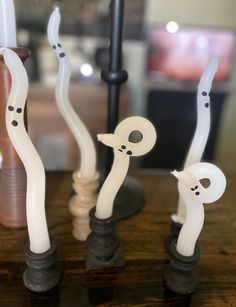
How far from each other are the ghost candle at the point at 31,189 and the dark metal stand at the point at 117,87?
4.3 inches

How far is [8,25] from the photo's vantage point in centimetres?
43

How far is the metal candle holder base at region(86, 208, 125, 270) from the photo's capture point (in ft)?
1.39

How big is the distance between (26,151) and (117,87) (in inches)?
8.6

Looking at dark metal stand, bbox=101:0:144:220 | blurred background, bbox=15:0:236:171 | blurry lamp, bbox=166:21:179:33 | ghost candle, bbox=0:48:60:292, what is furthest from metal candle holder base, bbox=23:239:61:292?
blurry lamp, bbox=166:21:179:33

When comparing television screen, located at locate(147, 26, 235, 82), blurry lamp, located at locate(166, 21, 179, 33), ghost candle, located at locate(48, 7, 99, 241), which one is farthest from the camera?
television screen, located at locate(147, 26, 235, 82)

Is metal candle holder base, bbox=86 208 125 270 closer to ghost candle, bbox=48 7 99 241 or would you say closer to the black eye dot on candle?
ghost candle, bbox=48 7 99 241

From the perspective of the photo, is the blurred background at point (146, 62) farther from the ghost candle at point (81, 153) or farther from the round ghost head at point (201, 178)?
the round ghost head at point (201, 178)

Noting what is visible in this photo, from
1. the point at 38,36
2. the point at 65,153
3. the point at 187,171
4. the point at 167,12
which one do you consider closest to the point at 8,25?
the point at 187,171

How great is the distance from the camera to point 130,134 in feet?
1.19

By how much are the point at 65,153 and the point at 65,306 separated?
51.3 inches

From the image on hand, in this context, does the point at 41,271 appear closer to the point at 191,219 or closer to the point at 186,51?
the point at 191,219

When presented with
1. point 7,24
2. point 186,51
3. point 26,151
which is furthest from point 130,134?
point 186,51

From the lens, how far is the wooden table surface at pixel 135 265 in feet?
1.30

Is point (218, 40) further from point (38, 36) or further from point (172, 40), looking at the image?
point (38, 36)
